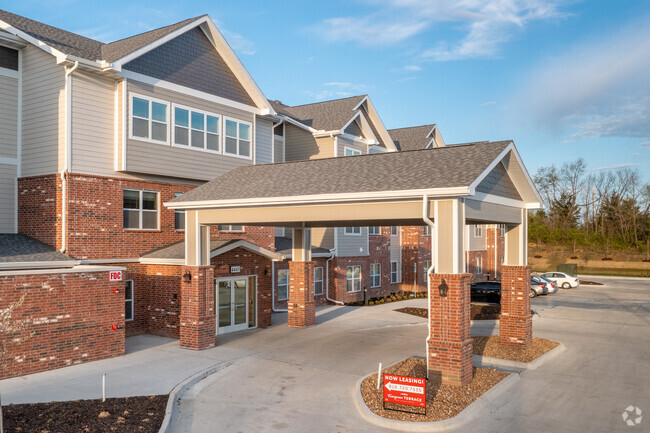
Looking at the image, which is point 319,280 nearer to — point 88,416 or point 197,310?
point 197,310

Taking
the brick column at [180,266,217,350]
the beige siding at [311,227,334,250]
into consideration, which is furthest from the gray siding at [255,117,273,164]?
the brick column at [180,266,217,350]

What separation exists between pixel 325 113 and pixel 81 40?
14010 mm

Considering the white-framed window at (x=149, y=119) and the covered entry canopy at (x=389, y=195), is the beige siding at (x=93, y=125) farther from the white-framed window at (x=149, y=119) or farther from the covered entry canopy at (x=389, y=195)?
the covered entry canopy at (x=389, y=195)

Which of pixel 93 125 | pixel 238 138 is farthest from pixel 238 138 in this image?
pixel 93 125

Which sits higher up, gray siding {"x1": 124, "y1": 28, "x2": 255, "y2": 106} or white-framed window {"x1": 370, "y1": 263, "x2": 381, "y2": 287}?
gray siding {"x1": 124, "y1": 28, "x2": 255, "y2": 106}

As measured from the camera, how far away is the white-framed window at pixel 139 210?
61.6 feet

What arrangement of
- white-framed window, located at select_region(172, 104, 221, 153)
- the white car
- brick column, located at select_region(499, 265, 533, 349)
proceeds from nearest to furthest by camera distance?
brick column, located at select_region(499, 265, 533, 349), white-framed window, located at select_region(172, 104, 221, 153), the white car

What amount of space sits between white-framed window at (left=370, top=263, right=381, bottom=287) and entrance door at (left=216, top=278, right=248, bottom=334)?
13.5 m

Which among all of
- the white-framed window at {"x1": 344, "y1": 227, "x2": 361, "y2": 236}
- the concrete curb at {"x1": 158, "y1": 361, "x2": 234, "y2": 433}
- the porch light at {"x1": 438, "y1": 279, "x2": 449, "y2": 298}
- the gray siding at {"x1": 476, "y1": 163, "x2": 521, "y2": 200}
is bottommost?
the concrete curb at {"x1": 158, "y1": 361, "x2": 234, "y2": 433}

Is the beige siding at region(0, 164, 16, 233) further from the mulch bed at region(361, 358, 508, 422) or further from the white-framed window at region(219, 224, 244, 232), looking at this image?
the mulch bed at region(361, 358, 508, 422)

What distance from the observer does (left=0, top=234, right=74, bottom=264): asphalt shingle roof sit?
15.2m

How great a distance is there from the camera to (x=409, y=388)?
1027 cm

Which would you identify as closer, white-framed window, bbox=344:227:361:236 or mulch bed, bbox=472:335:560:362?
mulch bed, bbox=472:335:560:362

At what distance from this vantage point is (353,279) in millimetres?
30438
